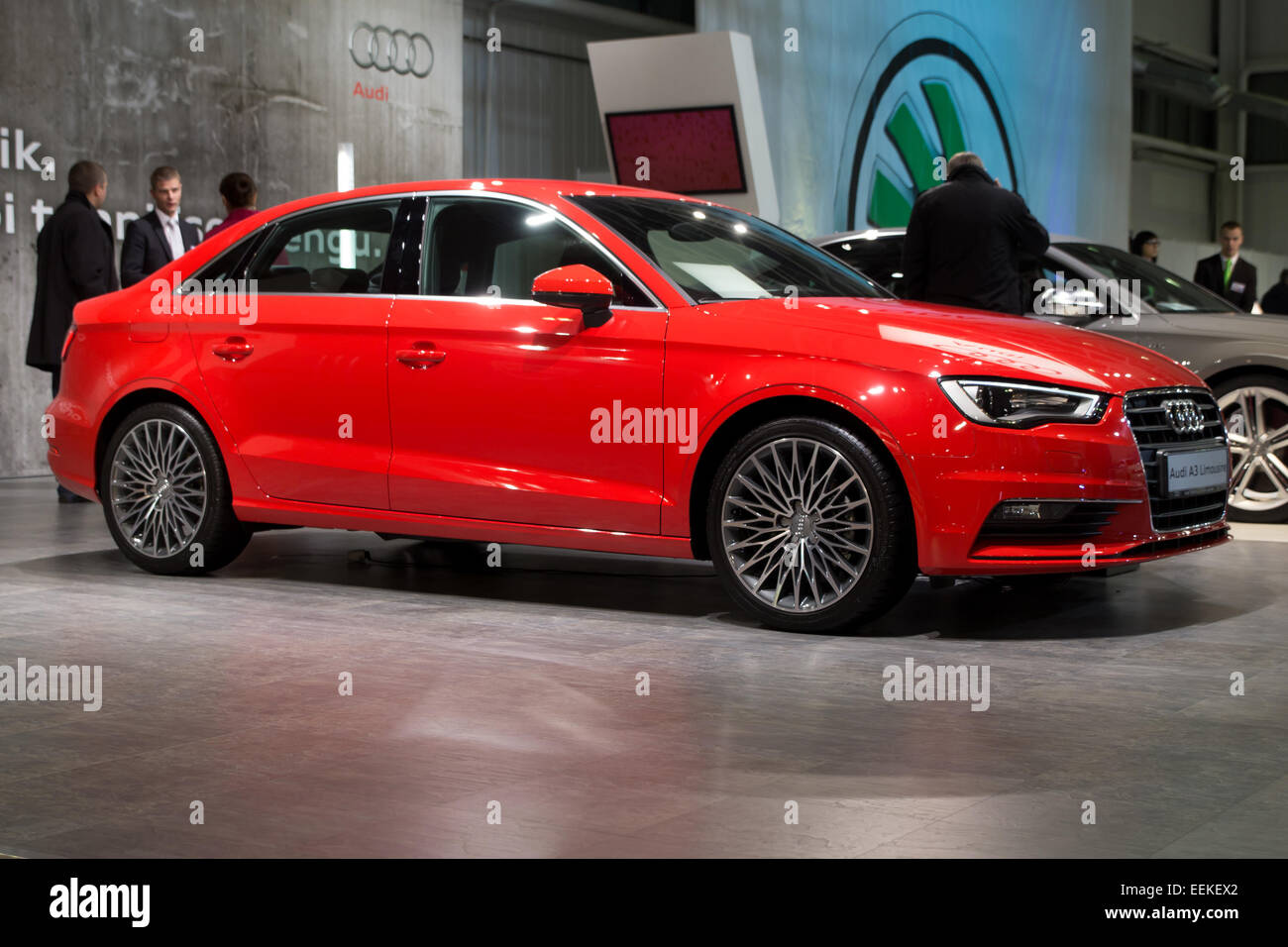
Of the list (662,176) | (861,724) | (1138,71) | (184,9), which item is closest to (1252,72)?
(1138,71)

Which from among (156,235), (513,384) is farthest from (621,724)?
(156,235)

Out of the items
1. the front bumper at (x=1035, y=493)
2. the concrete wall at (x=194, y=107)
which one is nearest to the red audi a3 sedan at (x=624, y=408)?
the front bumper at (x=1035, y=493)

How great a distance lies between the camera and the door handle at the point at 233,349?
6641 mm

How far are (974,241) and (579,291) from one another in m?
3.31

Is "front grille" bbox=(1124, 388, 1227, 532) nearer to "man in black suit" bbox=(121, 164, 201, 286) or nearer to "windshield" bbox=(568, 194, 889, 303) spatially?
"windshield" bbox=(568, 194, 889, 303)

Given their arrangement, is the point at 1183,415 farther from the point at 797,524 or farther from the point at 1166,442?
the point at 797,524

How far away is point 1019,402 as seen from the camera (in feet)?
17.7

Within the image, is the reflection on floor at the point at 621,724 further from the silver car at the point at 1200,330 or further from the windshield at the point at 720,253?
the silver car at the point at 1200,330

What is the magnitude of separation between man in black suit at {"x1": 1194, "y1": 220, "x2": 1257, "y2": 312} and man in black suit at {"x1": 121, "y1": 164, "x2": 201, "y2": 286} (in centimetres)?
779

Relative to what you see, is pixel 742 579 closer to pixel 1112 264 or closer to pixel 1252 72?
pixel 1112 264

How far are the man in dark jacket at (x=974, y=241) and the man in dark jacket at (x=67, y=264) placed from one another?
4.89m

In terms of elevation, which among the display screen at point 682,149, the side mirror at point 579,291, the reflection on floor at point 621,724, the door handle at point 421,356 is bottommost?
the reflection on floor at point 621,724

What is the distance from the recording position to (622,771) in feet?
12.6
